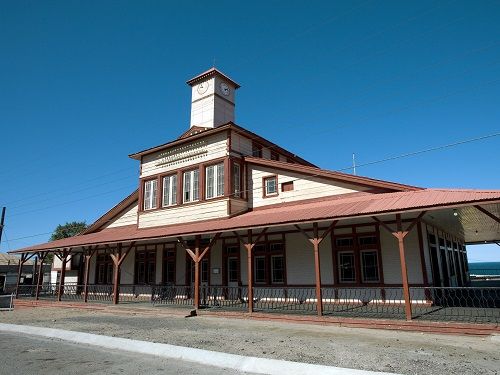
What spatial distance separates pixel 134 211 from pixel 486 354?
→ 20.7 metres

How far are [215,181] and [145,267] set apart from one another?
7.25 metres

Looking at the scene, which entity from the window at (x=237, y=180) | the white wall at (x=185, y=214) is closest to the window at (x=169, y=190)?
the white wall at (x=185, y=214)

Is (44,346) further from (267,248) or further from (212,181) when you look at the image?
(212,181)

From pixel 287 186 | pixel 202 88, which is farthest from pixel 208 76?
pixel 287 186

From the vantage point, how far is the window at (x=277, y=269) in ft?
54.2

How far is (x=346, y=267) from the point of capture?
14938mm

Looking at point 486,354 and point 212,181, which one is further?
point 212,181

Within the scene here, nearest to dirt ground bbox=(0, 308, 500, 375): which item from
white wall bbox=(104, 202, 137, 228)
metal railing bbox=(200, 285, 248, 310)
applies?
metal railing bbox=(200, 285, 248, 310)

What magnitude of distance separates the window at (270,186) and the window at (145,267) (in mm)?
7873

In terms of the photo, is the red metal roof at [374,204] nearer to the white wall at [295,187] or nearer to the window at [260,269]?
the white wall at [295,187]

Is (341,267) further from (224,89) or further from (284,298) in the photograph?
(224,89)

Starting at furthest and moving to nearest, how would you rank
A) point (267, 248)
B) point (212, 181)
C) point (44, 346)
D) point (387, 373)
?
1. point (212, 181)
2. point (267, 248)
3. point (44, 346)
4. point (387, 373)

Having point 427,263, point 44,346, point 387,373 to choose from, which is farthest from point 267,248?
point 387,373

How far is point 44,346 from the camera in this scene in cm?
938
